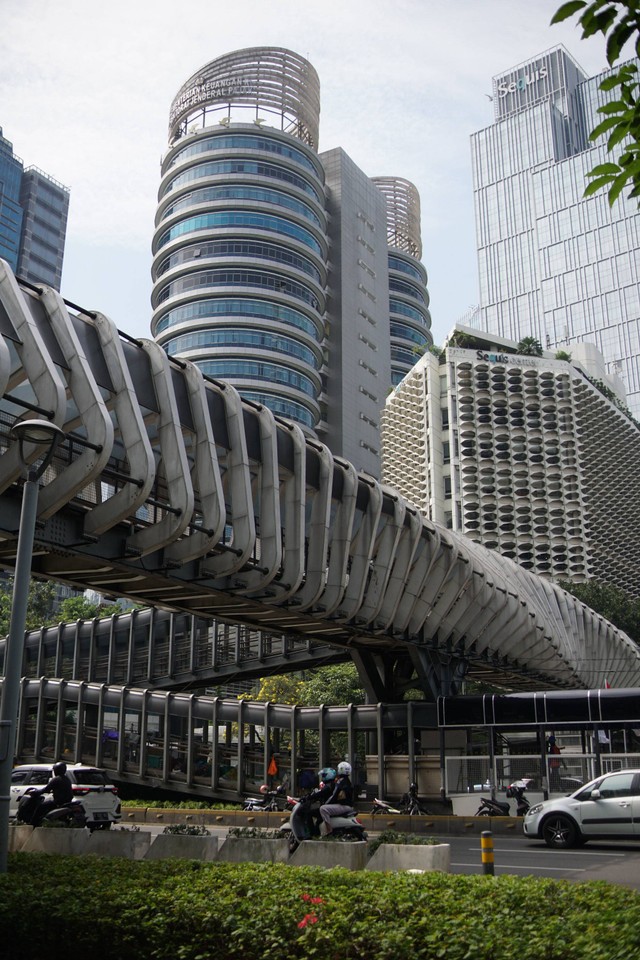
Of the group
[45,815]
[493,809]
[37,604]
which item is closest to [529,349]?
[37,604]

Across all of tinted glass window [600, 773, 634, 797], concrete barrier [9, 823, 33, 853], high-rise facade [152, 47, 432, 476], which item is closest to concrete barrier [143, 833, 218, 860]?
concrete barrier [9, 823, 33, 853]

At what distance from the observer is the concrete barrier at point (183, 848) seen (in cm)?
1496

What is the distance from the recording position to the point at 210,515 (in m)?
24.0

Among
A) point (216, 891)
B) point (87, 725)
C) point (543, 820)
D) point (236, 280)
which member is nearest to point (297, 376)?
point (236, 280)

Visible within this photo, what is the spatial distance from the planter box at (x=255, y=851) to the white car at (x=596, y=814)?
25.7 feet

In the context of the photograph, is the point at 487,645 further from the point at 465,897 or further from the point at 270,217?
the point at 270,217

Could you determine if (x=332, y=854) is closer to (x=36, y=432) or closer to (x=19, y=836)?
(x=19, y=836)

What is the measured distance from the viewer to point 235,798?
35.3 metres

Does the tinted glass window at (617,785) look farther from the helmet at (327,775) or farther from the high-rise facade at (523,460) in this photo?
the high-rise facade at (523,460)

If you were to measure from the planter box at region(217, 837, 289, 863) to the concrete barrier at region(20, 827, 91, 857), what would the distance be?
2665 mm

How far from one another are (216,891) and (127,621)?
3861cm

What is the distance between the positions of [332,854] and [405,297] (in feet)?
506

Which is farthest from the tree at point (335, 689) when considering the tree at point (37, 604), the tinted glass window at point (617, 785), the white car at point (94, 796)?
the tinted glass window at point (617, 785)

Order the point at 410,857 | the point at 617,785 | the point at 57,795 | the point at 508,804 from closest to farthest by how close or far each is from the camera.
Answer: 1. the point at 410,857
2. the point at 57,795
3. the point at 617,785
4. the point at 508,804
